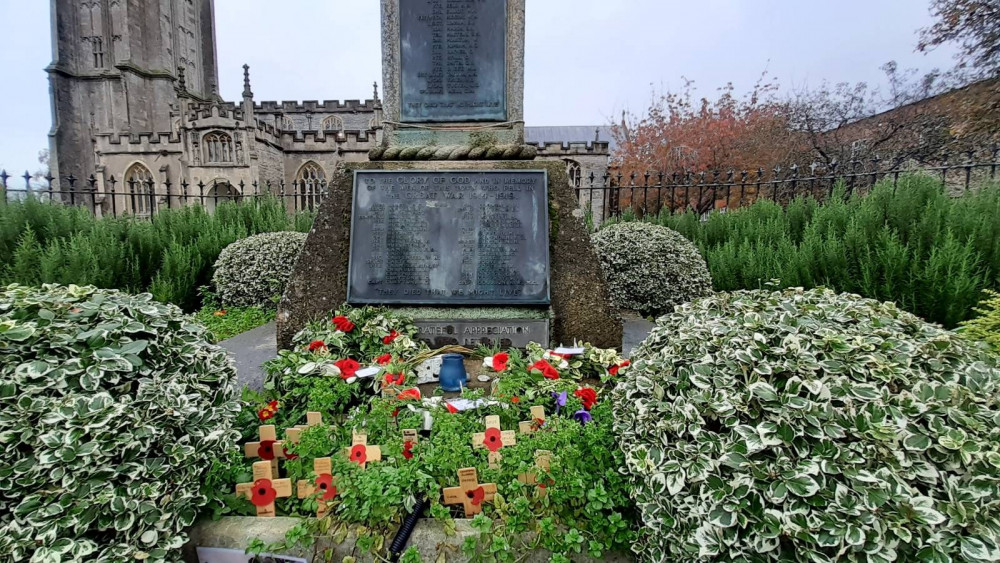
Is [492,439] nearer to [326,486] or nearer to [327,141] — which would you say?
[326,486]

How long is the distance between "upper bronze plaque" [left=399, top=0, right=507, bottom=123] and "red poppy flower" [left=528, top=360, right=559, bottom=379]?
2.17 m

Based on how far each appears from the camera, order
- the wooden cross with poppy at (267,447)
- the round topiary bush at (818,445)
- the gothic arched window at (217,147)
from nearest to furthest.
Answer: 1. the round topiary bush at (818,445)
2. the wooden cross with poppy at (267,447)
3. the gothic arched window at (217,147)

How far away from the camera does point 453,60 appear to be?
3.83m

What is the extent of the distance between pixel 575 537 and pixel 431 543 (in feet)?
1.83

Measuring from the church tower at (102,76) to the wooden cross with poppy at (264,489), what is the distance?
37157 millimetres

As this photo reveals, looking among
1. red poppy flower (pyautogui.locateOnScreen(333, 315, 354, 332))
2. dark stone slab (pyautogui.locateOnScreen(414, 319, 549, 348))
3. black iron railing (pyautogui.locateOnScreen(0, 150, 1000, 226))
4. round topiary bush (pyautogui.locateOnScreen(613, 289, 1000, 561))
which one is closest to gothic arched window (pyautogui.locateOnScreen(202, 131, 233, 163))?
black iron railing (pyautogui.locateOnScreen(0, 150, 1000, 226))

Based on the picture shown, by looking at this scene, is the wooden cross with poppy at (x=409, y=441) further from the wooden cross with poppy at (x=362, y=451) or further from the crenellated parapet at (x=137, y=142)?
the crenellated parapet at (x=137, y=142)

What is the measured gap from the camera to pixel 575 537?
170cm

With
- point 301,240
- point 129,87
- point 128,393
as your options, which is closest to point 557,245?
point 128,393

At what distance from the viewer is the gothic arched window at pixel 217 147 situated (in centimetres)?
2659

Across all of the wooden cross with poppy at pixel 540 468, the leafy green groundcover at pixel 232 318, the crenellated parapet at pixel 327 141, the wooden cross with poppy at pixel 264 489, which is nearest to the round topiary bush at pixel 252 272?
the leafy green groundcover at pixel 232 318

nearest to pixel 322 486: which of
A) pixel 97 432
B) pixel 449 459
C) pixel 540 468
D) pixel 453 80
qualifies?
pixel 449 459

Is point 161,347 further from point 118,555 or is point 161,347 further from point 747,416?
point 747,416

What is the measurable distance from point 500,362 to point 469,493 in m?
1.10
